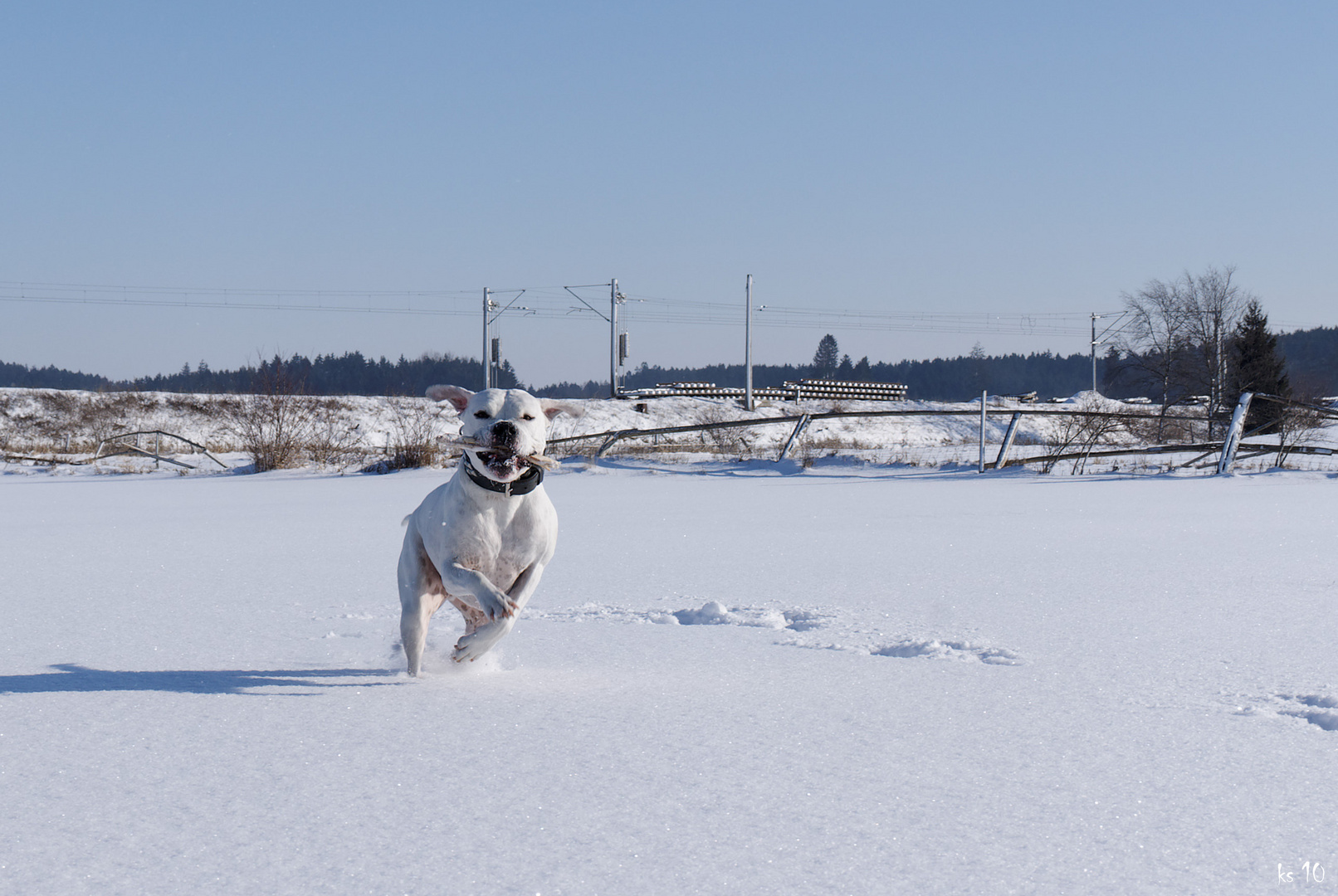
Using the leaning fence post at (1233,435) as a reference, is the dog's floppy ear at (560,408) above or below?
above

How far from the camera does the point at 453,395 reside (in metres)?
3.30

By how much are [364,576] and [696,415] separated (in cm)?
3377

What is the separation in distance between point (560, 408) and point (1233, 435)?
11.2m

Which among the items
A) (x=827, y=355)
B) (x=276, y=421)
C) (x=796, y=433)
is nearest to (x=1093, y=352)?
(x=796, y=433)

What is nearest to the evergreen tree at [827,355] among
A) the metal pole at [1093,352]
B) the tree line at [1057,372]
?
the tree line at [1057,372]

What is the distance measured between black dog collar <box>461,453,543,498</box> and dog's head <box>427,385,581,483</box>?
4cm

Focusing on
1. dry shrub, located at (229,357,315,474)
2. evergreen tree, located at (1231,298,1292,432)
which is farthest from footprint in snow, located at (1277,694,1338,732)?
evergreen tree, located at (1231,298,1292,432)

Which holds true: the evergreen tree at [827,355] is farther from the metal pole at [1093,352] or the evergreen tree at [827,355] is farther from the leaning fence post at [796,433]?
the leaning fence post at [796,433]

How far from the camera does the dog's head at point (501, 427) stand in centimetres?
282

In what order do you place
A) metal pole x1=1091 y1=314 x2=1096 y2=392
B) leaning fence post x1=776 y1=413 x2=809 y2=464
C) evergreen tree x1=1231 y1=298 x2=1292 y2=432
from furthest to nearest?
metal pole x1=1091 y1=314 x2=1096 y2=392 < evergreen tree x1=1231 y1=298 x2=1292 y2=432 < leaning fence post x1=776 y1=413 x2=809 y2=464

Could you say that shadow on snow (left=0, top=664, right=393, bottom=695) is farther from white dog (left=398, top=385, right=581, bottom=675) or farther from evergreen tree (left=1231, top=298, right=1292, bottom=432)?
evergreen tree (left=1231, top=298, right=1292, bottom=432)

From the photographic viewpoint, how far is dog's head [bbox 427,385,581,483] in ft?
9.24

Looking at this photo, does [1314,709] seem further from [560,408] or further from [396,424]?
[396,424]

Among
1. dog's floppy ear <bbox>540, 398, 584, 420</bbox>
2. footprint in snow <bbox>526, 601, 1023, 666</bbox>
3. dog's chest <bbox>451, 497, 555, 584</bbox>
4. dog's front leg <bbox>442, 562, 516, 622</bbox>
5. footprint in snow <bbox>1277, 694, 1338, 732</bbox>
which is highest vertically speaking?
dog's floppy ear <bbox>540, 398, 584, 420</bbox>
